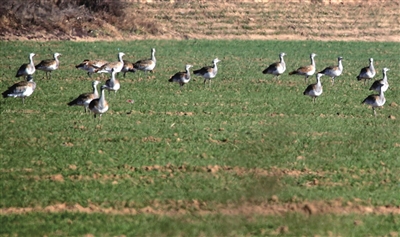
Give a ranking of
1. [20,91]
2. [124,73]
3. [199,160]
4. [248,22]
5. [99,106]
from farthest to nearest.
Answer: [248,22]
[124,73]
[20,91]
[99,106]
[199,160]

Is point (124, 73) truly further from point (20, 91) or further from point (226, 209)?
point (226, 209)

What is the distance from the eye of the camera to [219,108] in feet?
77.6

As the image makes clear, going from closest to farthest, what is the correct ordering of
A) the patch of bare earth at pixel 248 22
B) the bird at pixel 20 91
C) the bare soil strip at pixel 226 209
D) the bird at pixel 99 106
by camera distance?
the bare soil strip at pixel 226 209 → the bird at pixel 99 106 → the bird at pixel 20 91 → the patch of bare earth at pixel 248 22

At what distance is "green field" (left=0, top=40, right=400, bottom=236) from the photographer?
12914 mm

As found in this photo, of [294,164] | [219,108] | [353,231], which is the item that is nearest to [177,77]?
[219,108]

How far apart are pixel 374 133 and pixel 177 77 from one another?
8442 millimetres

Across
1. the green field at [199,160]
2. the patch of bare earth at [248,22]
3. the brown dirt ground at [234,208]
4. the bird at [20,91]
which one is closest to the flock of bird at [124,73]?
the bird at [20,91]

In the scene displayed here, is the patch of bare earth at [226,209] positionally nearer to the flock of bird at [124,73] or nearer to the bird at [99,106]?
the bird at [99,106]

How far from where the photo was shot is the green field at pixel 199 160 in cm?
1291

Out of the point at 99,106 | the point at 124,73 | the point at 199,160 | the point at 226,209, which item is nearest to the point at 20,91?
the point at 99,106

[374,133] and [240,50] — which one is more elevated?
[374,133]

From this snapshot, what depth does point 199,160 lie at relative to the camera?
16781 mm

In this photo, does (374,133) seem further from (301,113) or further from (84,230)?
(84,230)

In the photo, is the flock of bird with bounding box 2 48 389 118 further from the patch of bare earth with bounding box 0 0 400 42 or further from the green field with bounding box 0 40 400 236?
the patch of bare earth with bounding box 0 0 400 42
